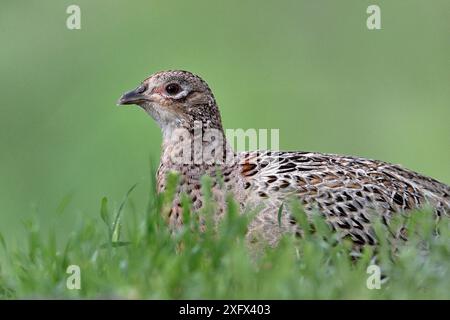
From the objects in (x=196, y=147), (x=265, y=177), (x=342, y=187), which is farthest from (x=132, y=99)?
(x=342, y=187)

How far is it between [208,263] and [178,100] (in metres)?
2.05

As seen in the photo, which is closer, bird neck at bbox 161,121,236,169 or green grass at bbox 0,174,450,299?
green grass at bbox 0,174,450,299

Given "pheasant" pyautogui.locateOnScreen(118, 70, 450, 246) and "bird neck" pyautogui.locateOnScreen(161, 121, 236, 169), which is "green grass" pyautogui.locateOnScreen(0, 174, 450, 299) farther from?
"bird neck" pyautogui.locateOnScreen(161, 121, 236, 169)

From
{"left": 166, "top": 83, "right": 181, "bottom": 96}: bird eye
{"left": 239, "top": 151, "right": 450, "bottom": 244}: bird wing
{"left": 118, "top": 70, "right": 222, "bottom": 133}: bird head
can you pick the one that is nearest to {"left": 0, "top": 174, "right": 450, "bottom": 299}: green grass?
{"left": 239, "top": 151, "right": 450, "bottom": 244}: bird wing

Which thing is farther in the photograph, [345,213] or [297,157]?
[297,157]

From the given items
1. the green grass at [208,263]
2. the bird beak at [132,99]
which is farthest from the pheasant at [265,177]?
the green grass at [208,263]

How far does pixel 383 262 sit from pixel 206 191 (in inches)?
44.6

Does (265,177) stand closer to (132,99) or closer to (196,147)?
(196,147)

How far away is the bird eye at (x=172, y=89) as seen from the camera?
8.48 meters

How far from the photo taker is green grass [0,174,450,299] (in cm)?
630

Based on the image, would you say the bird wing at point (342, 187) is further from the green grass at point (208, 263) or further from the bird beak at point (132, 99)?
the bird beak at point (132, 99)
